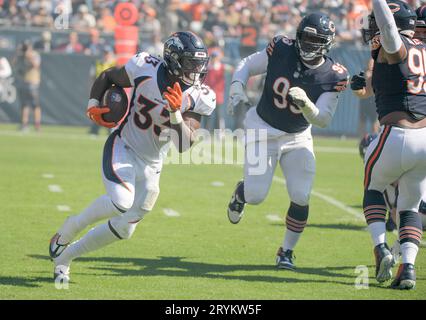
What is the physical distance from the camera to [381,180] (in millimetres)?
6324

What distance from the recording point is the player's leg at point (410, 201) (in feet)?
20.1

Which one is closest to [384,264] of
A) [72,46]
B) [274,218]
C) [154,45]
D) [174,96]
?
[174,96]

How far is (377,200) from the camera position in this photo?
6363 mm

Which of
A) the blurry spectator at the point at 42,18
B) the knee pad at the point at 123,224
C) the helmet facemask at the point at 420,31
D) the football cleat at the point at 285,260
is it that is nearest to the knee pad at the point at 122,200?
the knee pad at the point at 123,224

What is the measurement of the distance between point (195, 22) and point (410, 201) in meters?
16.4

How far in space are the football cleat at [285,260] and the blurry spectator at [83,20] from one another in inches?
595

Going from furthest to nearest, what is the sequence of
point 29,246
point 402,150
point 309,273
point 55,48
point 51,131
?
point 55,48
point 51,131
point 29,246
point 309,273
point 402,150

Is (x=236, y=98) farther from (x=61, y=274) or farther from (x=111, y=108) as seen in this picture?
(x=61, y=274)

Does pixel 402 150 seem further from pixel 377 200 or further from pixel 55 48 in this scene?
pixel 55 48

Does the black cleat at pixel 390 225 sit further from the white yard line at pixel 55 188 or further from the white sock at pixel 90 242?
the white yard line at pixel 55 188

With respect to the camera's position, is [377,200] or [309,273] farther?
[309,273]

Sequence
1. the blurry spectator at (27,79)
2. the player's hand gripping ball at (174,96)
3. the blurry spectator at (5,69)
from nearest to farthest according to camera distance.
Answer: the player's hand gripping ball at (174,96) → the blurry spectator at (27,79) → the blurry spectator at (5,69)
